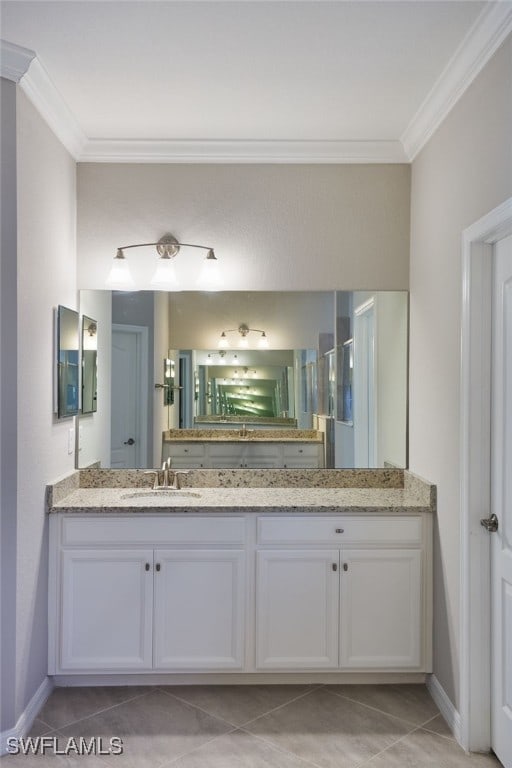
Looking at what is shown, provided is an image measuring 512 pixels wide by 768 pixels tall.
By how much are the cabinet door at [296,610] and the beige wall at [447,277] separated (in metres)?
0.48

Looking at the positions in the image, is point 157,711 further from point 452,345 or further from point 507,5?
point 507,5

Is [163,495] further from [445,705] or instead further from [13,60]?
[13,60]

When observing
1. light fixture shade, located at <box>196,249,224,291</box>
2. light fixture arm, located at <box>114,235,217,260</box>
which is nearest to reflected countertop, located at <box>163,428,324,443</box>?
light fixture shade, located at <box>196,249,224,291</box>

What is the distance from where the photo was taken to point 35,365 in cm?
248

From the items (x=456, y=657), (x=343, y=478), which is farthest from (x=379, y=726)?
(x=343, y=478)

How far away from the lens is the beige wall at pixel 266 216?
10.3ft

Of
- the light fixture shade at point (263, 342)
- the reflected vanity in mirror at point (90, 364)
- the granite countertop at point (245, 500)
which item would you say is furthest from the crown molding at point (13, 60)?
the granite countertop at point (245, 500)

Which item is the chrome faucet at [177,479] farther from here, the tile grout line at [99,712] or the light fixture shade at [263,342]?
the tile grout line at [99,712]

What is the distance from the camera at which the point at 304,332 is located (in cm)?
322

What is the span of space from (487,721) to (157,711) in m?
1.33

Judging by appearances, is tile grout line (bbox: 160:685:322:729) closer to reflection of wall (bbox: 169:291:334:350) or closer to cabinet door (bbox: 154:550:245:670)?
cabinet door (bbox: 154:550:245:670)

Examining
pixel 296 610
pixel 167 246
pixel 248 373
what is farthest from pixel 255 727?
pixel 167 246

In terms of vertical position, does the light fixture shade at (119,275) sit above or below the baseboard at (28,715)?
above
